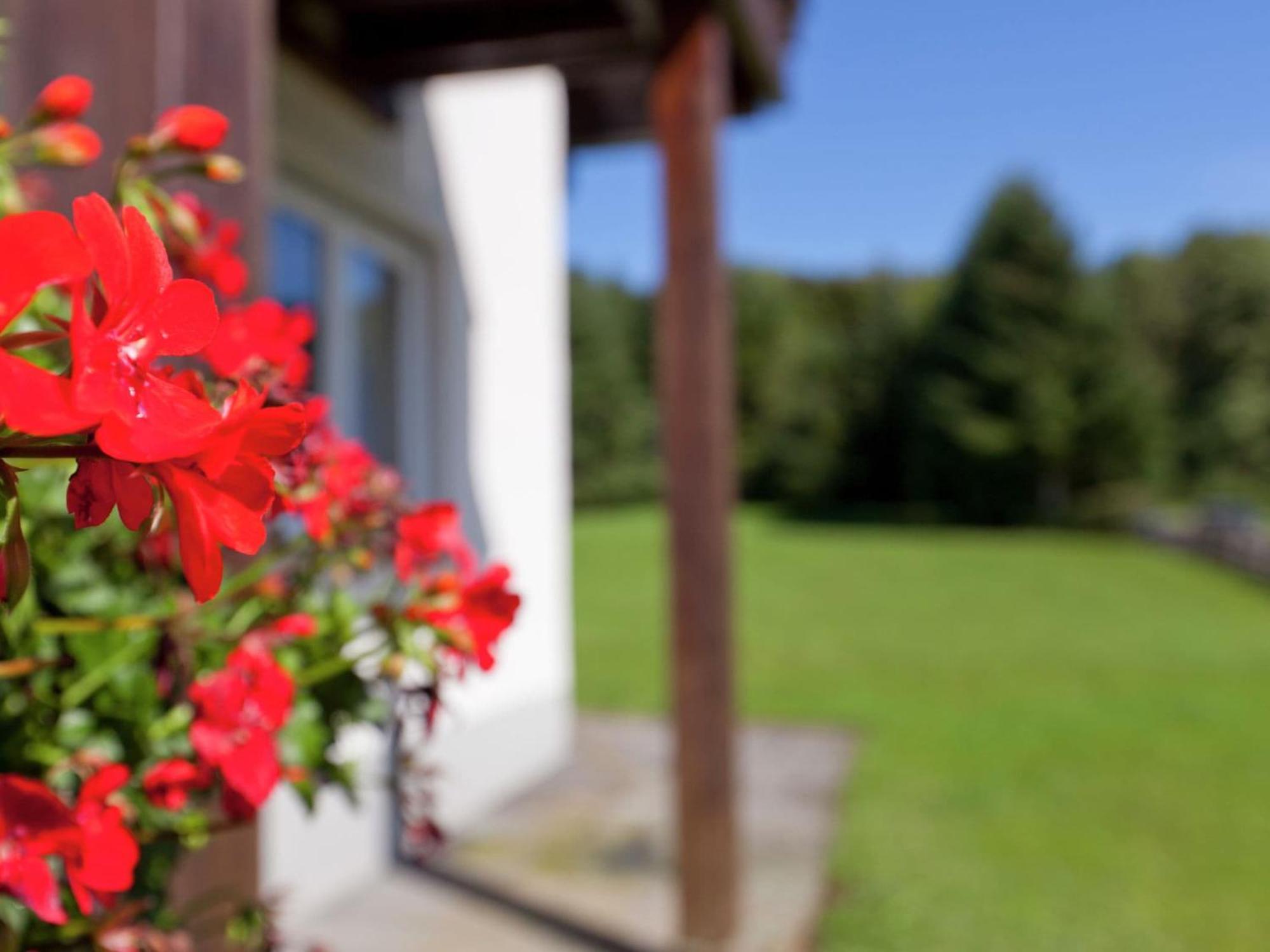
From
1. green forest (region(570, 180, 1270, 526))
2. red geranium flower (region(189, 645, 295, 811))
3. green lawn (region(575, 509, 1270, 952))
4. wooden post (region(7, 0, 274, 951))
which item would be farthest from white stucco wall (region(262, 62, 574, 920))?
green forest (region(570, 180, 1270, 526))

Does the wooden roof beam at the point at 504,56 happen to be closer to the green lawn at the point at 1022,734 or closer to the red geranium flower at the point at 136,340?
the green lawn at the point at 1022,734

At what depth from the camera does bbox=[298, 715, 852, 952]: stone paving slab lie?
3.04 meters

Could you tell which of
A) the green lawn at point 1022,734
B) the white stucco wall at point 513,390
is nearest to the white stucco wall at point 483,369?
the white stucco wall at point 513,390

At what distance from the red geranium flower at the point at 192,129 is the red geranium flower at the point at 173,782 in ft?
1.37

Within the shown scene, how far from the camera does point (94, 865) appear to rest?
1.73 feet

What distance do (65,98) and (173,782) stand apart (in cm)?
46

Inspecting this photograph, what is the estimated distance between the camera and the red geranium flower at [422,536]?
76cm

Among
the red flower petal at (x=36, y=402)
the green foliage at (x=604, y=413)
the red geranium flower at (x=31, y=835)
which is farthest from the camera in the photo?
the green foliage at (x=604, y=413)

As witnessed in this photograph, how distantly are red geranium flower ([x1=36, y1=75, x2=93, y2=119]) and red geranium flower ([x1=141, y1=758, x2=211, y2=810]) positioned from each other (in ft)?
1.45

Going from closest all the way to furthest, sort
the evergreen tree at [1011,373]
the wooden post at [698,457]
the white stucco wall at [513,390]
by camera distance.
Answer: the wooden post at [698,457] → the white stucco wall at [513,390] → the evergreen tree at [1011,373]

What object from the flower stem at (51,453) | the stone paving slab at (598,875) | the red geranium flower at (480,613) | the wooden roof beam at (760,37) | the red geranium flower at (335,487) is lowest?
the stone paving slab at (598,875)

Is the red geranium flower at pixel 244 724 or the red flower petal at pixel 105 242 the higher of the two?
the red flower petal at pixel 105 242

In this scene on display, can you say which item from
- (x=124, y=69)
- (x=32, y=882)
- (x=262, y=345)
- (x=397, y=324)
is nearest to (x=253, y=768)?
(x=32, y=882)

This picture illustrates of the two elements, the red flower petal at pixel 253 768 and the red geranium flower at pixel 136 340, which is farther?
the red flower petal at pixel 253 768
